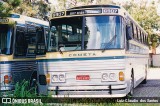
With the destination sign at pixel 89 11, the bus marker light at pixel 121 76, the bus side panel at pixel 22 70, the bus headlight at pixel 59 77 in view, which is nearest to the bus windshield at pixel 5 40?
the bus side panel at pixel 22 70

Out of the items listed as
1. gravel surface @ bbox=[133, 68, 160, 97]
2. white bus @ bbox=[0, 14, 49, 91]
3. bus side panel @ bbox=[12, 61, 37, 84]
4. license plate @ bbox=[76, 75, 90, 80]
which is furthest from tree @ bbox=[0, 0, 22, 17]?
gravel surface @ bbox=[133, 68, 160, 97]

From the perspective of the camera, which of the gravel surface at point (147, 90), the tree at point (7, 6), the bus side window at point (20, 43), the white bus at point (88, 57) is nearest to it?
the tree at point (7, 6)

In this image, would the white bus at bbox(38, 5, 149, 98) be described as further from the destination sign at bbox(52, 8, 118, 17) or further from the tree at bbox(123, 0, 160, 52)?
the tree at bbox(123, 0, 160, 52)

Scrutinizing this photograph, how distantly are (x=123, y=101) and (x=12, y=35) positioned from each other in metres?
4.84

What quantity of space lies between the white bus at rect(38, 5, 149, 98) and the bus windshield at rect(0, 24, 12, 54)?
1726 millimetres

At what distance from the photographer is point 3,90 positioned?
492 inches

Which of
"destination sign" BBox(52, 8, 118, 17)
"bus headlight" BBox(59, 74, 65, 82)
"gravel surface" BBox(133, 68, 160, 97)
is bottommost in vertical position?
"gravel surface" BBox(133, 68, 160, 97)

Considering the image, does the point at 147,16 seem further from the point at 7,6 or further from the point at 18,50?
the point at 7,6

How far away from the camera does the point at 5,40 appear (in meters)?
13.0

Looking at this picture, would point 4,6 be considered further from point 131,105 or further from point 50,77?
point 131,105

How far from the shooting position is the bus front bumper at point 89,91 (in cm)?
1116

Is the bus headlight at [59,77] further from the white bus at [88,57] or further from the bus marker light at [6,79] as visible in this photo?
the bus marker light at [6,79]

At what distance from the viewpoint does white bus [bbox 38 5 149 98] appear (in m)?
11.3

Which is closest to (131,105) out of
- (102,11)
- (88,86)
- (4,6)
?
(88,86)
